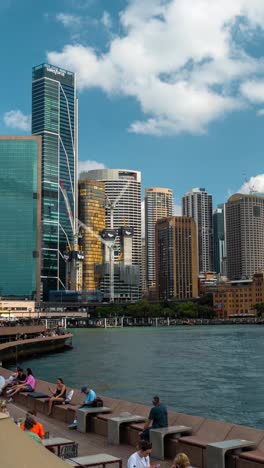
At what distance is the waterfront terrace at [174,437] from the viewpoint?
13.3m

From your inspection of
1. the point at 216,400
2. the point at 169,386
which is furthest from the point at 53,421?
the point at 169,386

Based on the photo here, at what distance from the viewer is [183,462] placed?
9250 mm

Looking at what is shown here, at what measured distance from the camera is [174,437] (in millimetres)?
15000

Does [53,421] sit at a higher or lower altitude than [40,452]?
lower

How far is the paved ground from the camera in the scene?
15.4m

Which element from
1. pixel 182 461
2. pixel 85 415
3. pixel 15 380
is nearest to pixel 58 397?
pixel 85 415

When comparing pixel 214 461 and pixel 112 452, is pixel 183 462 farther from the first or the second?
pixel 112 452

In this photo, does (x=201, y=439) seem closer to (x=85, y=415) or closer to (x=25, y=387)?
(x=85, y=415)

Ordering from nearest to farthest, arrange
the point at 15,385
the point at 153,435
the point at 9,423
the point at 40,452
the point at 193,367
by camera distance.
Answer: the point at 40,452, the point at 9,423, the point at 153,435, the point at 15,385, the point at 193,367

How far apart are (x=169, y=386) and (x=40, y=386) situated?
19898 mm

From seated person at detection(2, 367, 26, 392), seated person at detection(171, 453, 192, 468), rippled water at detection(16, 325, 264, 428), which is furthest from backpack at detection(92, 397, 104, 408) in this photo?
rippled water at detection(16, 325, 264, 428)

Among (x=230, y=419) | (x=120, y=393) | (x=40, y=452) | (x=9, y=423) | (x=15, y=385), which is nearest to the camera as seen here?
(x=40, y=452)

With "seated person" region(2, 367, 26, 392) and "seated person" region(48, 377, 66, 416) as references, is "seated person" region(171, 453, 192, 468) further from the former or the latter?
"seated person" region(2, 367, 26, 392)

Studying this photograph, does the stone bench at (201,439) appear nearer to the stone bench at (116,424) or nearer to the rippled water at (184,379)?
the stone bench at (116,424)
